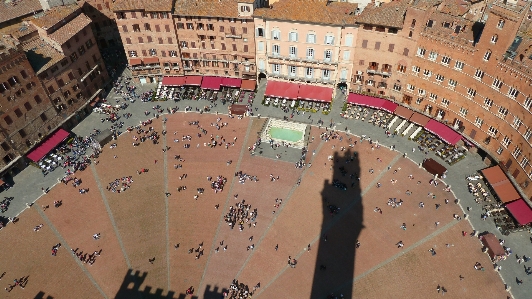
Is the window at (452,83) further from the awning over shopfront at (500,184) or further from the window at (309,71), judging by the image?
the window at (309,71)

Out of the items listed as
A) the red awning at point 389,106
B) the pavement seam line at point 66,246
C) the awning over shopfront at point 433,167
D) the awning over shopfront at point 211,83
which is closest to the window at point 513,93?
the awning over shopfront at point 433,167

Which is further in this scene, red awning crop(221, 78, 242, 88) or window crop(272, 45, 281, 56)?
→ red awning crop(221, 78, 242, 88)

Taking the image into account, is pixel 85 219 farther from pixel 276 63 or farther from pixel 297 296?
pixel 276 63

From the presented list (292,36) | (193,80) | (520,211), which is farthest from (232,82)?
(520,211)

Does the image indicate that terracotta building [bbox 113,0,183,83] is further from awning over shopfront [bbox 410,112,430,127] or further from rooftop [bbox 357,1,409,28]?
awning over shopfront [bbox 410,112,430,127]

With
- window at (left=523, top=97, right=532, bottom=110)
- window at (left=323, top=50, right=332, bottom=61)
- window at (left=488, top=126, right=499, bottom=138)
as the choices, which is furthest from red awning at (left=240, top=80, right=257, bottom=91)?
window at (left=523, top=97, right=532, bottom=110)

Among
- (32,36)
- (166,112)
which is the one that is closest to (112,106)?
(166,112)
